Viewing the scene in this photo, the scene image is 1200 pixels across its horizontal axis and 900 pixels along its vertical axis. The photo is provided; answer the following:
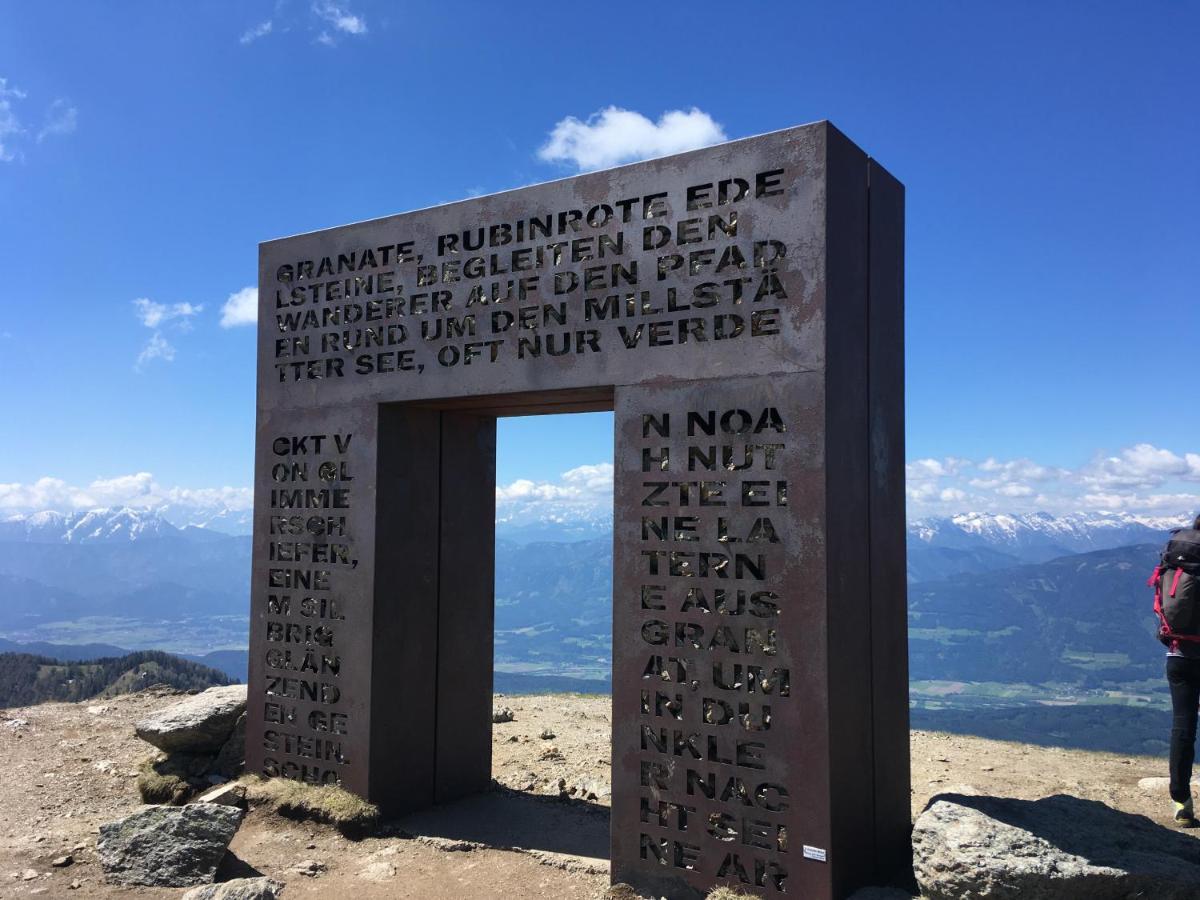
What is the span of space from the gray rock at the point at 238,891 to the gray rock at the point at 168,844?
723 millimetres

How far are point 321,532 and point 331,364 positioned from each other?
67.8 inches

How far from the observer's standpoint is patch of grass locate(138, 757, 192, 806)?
365 inches

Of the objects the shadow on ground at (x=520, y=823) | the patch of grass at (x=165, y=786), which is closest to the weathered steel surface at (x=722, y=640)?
the shadow on ground at (x=520, y=823)

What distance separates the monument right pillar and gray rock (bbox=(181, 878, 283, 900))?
8.46ft

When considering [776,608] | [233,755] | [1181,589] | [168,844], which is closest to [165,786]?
→ [233,755]

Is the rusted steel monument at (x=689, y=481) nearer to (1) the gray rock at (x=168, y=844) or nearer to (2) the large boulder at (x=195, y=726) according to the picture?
(1) the gray rock at (x=168, y=844)

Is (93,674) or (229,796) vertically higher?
(229,796)

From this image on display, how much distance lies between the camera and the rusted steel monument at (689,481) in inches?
238

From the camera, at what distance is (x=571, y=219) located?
7.41m

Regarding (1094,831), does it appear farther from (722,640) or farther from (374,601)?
(374,601)

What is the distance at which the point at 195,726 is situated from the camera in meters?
9.74

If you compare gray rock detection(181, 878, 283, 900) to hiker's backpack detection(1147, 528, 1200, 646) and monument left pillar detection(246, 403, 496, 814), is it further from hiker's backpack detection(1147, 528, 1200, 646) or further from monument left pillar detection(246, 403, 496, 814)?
hiker's backpack detection(1147, 528, 1200, 646)

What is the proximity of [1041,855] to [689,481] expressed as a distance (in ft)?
10.7

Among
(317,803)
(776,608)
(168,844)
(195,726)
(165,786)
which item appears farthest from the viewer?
(195,726)
